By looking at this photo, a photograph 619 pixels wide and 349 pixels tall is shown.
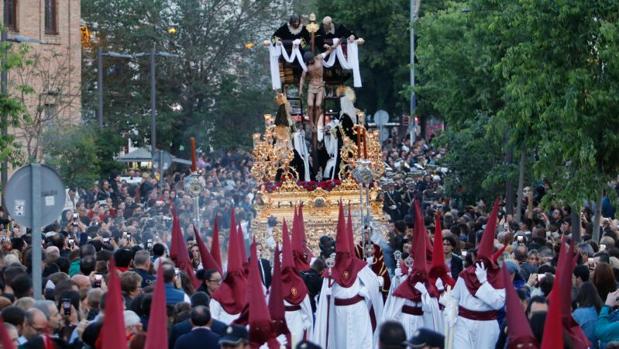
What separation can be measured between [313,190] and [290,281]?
13.2 m

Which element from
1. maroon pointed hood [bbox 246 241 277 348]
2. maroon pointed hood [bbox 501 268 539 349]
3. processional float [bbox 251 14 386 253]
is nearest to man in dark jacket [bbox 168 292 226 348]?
maroon pointed hood [bbox 246 241 277 348]

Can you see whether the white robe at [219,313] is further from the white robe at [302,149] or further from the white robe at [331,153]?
the white robe at [331,153]

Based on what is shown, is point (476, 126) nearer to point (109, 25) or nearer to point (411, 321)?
point (411, 321)

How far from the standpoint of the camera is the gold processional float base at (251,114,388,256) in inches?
1155

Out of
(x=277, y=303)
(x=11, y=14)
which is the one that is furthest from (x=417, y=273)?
(x=11, y=14)

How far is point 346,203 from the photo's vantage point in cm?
2973

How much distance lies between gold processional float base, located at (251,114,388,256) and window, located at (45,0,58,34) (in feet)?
71.6

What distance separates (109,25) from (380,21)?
12.0m

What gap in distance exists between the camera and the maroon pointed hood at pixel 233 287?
50.7 ft

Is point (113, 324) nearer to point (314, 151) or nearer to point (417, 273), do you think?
point (417, 273)

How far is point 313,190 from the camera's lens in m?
30.1

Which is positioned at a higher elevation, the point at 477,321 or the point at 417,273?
the point at 417,273

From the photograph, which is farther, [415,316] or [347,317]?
[347,317]

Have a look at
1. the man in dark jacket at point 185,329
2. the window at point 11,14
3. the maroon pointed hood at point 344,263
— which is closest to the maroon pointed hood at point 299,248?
the maroon pointed hood at point 344,263
